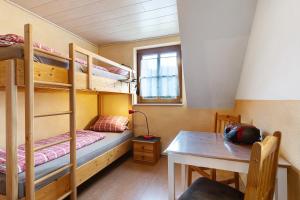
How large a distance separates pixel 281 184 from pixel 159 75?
2.56 metres

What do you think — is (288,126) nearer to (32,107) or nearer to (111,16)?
(32,107)

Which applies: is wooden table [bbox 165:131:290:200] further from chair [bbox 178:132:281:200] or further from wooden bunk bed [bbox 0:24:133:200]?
wooden bunk bed [bbox 0:24:133:200]

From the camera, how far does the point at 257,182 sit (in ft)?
2.39

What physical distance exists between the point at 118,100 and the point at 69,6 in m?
1.86

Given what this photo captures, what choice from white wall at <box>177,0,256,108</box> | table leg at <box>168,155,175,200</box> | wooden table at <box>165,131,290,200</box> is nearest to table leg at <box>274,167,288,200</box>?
wooden table at <box>165,131,290,200</box>

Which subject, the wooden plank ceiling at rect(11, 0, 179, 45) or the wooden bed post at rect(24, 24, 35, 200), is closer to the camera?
the wooden bed post at rect(24, 24, 35, 200)

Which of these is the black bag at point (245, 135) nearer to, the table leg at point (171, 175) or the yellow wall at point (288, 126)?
the yellow wall at point (288, 126)

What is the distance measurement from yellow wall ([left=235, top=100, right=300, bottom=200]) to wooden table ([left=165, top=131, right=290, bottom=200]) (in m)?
0.05

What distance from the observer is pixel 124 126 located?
10.5 ft

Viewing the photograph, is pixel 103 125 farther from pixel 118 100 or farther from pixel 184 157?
pixel 184 157

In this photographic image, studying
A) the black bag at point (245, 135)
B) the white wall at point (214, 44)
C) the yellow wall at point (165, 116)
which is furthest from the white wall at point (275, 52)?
the yellow wall at point (165, 116)

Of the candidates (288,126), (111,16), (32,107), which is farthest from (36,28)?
(288,126)

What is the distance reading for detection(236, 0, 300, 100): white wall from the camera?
106cm

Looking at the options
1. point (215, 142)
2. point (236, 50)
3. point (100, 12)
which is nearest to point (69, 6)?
point (100, 12)
